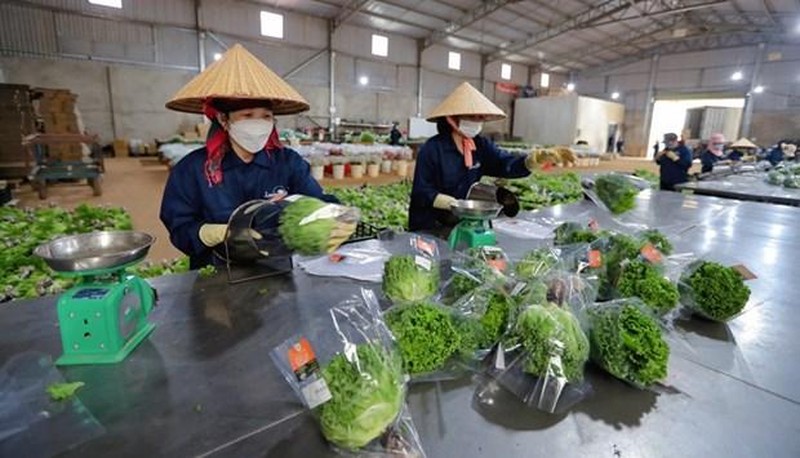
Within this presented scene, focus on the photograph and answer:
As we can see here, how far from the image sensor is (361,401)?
602 millimetres

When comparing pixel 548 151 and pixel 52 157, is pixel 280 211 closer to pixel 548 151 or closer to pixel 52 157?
pixel 548 151

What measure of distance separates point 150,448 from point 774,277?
2.04m

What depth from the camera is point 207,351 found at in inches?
37.7

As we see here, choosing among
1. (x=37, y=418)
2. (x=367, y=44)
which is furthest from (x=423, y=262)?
(x=367, y=44)

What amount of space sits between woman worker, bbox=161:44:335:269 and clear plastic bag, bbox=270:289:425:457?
87 centimetres

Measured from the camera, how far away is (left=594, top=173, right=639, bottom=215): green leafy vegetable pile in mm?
1885

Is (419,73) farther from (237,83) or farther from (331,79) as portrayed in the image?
(237,83)

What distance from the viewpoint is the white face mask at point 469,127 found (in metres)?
2.52

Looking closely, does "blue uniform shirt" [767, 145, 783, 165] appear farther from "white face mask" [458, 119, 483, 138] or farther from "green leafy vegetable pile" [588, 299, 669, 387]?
"green leafy vegetable pile" [588, 299, 669, 387]

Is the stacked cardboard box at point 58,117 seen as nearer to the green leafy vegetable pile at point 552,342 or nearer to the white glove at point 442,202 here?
the white glove at point 442,202

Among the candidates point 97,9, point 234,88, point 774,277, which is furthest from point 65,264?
point 97,9

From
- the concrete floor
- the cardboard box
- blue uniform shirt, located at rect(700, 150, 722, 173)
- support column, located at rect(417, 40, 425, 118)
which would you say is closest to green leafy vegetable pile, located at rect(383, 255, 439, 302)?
the concrete floor

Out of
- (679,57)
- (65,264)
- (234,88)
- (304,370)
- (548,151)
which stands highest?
(679,57)

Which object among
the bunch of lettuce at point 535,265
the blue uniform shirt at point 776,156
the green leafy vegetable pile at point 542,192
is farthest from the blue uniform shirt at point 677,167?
the bunch of lettuce at point 535,265
